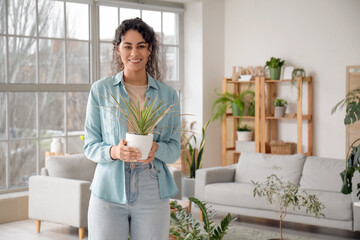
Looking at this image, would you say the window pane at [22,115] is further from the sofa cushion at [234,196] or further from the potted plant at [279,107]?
the potted plant at [279,107]

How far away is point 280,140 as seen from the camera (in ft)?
24.6

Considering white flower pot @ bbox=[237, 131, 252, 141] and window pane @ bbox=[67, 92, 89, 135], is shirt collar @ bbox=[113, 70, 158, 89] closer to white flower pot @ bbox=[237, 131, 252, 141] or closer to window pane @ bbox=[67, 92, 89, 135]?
window pane @ bbox=[67, 92, 89, 135]

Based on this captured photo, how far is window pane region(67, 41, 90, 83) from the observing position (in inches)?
265

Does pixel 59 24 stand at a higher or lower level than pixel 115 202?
higher

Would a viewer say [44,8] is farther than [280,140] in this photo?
No

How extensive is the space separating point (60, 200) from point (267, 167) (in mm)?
2208

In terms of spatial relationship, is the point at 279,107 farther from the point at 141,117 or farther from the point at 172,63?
the point at 141,117

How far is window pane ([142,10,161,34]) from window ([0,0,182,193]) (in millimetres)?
508

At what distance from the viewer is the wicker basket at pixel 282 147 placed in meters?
7.25

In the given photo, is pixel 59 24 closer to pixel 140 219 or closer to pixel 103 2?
pixel 103 2

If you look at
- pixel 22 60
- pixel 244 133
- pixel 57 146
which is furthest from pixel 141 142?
pixel 244 133

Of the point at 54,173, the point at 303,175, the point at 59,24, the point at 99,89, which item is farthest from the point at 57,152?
the point at 99,89

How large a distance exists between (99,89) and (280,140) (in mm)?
5721

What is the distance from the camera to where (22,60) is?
6.23 m
